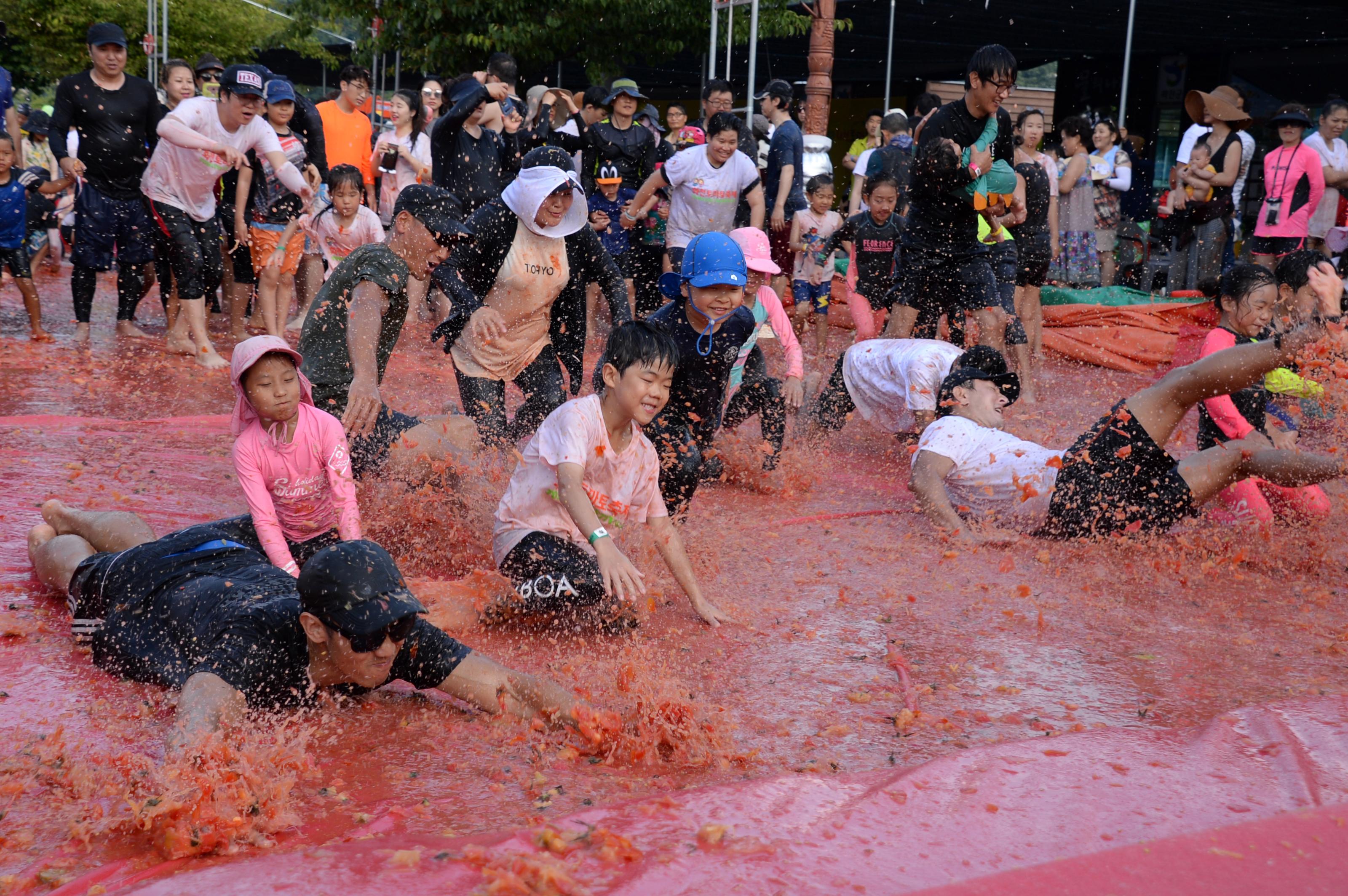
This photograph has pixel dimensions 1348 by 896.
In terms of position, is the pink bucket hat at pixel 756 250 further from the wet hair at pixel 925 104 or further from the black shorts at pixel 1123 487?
the wet hair at pixel 925 104

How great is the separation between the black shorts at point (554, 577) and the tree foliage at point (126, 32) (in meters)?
24.9

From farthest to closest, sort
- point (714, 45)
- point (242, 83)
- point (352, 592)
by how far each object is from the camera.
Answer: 1. point (714, 45)
2. point (242, 83)
3. point (352, 592)

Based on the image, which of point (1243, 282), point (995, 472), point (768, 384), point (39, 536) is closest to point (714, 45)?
point (768, 384)

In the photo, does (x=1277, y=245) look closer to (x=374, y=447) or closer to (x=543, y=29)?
(x=374, y=447)

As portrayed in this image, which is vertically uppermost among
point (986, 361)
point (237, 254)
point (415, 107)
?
point (415, 107)

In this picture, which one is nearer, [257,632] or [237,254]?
[257,632]

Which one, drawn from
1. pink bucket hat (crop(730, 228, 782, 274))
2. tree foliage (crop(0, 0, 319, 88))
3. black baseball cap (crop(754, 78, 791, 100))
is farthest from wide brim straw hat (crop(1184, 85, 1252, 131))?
tree foliage (crop(0, 0, 319, 88))

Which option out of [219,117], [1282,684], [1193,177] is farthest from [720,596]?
[1193,177]

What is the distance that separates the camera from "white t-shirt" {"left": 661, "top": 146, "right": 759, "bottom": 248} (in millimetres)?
9242

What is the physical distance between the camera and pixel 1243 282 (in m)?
5.74

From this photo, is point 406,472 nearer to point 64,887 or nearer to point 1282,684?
point 64,887

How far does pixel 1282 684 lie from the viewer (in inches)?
152

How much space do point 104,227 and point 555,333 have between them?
451cm

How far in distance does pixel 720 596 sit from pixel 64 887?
2622 millimetres
